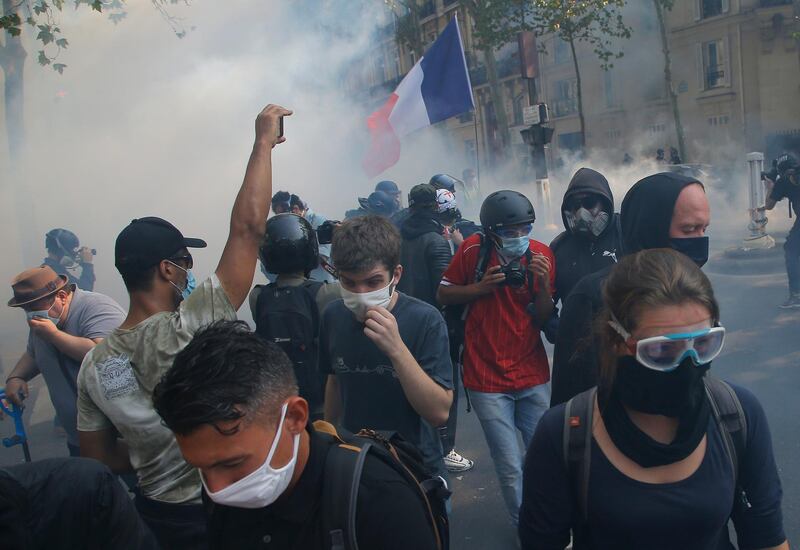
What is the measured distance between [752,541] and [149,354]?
5.18 ft

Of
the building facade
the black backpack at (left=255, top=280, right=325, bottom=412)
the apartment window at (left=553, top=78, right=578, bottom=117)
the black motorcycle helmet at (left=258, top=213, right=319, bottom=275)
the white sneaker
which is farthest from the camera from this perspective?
the apartment window at (left=553, top=78, right=578, bottom=117)

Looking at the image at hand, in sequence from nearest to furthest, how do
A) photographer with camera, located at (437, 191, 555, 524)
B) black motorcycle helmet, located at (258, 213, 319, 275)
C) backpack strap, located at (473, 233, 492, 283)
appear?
1. black motorcycle helmet, located at (258, 213, 319, 275)
2. photographer with camera, located at (437, 191, 555, 524)
3. backpack strap, located at (473, 233, 492, 283)

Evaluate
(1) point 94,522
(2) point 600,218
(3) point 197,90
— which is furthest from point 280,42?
(1) point 94,522

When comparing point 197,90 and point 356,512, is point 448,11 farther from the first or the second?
point 356,512

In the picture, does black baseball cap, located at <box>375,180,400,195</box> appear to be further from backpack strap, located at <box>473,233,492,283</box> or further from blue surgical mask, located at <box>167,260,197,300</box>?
blue surgical mask, located at <box>167,260,197,300</box>

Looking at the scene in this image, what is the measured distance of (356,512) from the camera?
1.41 meters

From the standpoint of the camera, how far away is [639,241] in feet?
8.35

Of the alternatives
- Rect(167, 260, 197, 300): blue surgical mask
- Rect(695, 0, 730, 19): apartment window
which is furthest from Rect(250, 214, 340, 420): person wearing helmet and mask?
Rect(695, 0, 730, 19): apartment window

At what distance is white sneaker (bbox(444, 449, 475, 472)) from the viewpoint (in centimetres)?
451

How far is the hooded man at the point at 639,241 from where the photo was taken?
90.1 inches

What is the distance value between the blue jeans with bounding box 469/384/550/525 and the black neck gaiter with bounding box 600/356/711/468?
169 centimetres

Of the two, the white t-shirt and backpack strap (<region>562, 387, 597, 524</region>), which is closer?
backpack strap (<region>562, 387, 597, 524</region>)

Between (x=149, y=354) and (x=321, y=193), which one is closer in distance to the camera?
(x=149, y=354)

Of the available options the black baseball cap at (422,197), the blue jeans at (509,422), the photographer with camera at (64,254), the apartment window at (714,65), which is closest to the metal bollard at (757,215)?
the black baseball cap at (422,197)
